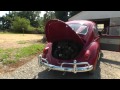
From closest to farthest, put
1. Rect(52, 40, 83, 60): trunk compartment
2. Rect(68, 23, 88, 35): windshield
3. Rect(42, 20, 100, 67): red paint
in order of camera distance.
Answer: Rect(42, 20, 100, 67): red paint → Rect(52, 40, 83, 60): trunk compartment → Rect(68, 23, 88, 35): windshield

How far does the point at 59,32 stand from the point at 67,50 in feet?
2.06

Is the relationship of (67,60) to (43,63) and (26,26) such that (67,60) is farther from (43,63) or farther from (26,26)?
(26,26)

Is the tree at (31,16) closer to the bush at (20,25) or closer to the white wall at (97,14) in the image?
the bush at (20,25)

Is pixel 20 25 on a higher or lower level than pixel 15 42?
lower

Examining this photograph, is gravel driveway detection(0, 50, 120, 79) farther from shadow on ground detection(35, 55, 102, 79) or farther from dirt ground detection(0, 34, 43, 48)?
dirt ground detection(0, 34, 43, 48)

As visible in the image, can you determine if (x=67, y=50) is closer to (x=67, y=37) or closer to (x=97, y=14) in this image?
(x=67, y=37)

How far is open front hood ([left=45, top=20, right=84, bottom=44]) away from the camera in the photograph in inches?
227

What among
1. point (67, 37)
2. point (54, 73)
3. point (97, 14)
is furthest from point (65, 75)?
point (97, 14)

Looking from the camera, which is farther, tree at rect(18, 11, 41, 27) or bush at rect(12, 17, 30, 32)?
tree at rect(18, 11, 41, 27)

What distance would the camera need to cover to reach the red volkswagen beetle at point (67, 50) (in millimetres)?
5707

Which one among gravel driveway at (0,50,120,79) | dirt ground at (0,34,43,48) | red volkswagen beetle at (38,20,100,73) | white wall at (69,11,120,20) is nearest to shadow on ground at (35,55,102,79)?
gravel driveway at (0,50,120,79)

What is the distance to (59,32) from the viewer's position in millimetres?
6039
